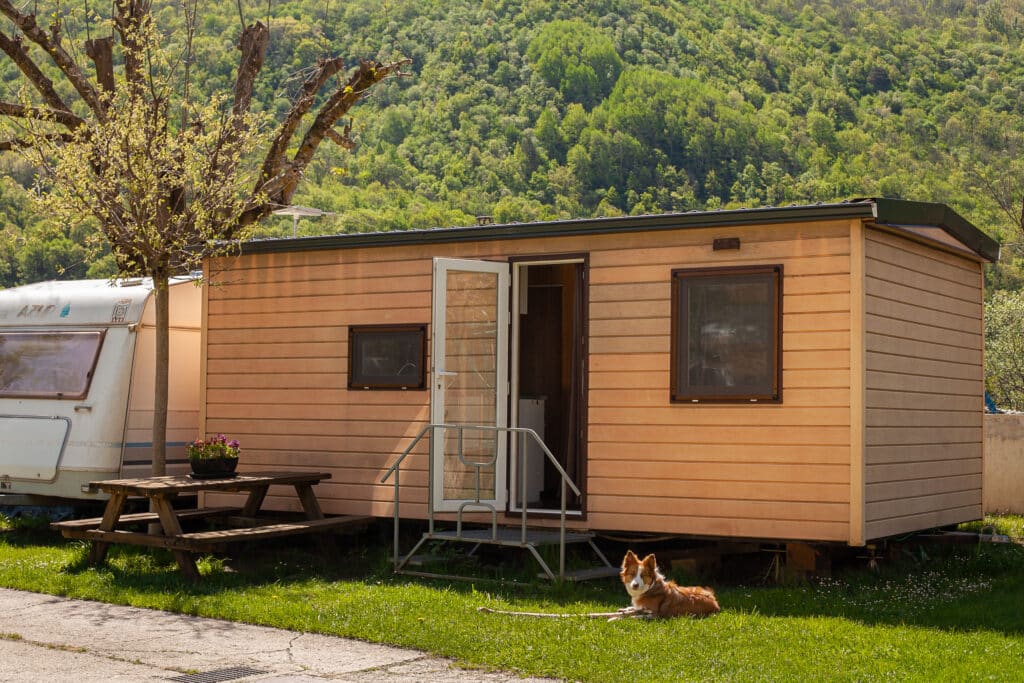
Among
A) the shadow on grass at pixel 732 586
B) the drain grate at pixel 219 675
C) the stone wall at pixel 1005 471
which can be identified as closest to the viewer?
the drain grate at pixel 219 675

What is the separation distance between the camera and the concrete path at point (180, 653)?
6145mm

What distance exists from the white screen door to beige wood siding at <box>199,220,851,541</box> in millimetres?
477

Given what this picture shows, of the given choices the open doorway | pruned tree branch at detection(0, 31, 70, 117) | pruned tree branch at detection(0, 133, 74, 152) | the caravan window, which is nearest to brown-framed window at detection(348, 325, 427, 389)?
the open doorway

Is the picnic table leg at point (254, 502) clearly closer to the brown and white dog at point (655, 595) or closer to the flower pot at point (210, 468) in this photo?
the flower pot at point (210, 468)

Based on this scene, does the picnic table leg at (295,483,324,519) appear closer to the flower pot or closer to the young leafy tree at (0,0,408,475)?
the flower pot

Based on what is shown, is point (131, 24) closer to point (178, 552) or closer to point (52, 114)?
point (52, 114)

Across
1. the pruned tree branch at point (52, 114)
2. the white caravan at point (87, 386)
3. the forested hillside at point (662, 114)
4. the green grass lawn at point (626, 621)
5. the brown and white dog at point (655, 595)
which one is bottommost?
the green grass lawn at point (626, 621)

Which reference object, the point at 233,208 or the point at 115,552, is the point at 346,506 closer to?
the point at 115,552

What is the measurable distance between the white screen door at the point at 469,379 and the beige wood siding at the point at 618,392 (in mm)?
477

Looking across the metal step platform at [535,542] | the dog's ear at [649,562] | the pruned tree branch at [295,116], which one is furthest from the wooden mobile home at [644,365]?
the pruned tree branch at [295,116]

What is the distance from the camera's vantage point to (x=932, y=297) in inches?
387

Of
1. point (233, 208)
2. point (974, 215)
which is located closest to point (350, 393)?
point (233, 208)

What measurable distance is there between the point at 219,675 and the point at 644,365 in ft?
13.5

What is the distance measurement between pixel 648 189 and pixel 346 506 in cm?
3695
